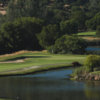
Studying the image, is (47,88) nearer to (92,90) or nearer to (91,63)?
(92,90)

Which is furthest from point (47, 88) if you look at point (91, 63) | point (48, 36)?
point (48, 36)

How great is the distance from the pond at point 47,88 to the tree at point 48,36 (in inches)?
2330

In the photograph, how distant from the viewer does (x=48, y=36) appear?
140 metres

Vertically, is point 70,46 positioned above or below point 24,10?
above

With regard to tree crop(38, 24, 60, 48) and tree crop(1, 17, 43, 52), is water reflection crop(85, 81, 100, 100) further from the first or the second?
tree crop(1, 17, 43, 52)

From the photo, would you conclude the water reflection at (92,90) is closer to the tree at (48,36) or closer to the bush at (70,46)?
the bush at (70,46)

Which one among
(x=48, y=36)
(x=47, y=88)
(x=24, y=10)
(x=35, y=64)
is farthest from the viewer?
(x=24, y=10)

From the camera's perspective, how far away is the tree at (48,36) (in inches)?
5512

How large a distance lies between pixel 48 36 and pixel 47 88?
77.1 metres

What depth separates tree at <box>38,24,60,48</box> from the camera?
140000mm

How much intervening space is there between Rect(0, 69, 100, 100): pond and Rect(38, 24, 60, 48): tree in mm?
59170

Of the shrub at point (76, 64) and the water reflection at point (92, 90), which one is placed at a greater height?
the water reflection at point (92, 90)

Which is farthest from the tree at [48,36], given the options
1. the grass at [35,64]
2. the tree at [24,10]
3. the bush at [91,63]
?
the bush at [91,63]

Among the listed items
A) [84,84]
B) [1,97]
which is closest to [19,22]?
[84,84]
